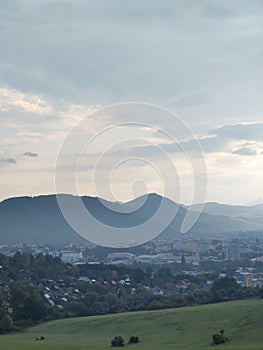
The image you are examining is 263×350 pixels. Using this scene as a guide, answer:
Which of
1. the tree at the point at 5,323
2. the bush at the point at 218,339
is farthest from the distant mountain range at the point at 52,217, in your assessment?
the bush at the point at 218,339

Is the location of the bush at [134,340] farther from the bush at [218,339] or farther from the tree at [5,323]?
the tree at [5,323]

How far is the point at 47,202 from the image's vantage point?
640 feet

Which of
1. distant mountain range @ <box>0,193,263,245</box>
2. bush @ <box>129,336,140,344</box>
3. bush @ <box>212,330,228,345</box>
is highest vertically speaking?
distant mountain range @ <box>0,193,263,245</box>

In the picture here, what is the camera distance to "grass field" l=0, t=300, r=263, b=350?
23.5 meters

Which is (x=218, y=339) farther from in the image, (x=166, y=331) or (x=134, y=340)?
(x=166, y=331)


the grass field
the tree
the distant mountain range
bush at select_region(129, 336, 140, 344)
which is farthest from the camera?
the distant mountain range

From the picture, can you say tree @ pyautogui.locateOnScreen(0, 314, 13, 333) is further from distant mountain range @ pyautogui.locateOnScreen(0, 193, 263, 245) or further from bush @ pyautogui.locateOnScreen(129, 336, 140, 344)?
distant mountain range @ pyautogui.locateOnScreen(0, 193, 263, 245)

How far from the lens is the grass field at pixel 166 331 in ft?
77.2

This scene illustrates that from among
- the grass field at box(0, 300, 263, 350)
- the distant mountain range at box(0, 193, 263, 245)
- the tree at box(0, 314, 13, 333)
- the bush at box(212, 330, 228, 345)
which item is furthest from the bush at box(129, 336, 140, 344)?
the distant mountain range at box(0, 193, 263, 245)

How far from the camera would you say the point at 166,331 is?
2806cm

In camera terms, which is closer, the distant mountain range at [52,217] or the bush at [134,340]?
the bush at [134,340]

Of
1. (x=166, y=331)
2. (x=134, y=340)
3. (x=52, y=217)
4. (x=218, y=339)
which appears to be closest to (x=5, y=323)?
(x=166, y=331)

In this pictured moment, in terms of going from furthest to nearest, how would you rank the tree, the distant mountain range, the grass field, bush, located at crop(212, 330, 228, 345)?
the distant mountain range
the tree
the grass field
bush, located at crop(212, 330, 228, 345)

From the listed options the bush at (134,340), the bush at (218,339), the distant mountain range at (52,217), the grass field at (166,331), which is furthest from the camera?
the distant mountain range at (52,217)
